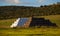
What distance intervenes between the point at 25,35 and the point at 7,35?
3.31 metres

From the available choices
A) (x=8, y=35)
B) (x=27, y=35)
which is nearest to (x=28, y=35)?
(x=27, y=35)

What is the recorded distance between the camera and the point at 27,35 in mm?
38562

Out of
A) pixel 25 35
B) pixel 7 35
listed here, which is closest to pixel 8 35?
pixel 7 35

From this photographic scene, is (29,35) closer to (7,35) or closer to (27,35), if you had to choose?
(27,35)

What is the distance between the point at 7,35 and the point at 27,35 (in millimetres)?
3689

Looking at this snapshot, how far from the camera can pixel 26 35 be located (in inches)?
1517

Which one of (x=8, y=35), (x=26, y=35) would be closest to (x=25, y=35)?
(x=26, y=35)

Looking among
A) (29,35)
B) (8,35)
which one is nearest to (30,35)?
(29,35)

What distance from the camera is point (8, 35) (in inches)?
1503

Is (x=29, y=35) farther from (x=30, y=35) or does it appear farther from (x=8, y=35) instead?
(x=8, y=35)

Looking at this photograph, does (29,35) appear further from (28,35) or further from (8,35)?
(8,35)

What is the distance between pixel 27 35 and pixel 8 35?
11.5 feet

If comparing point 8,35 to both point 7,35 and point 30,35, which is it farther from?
point 30,35

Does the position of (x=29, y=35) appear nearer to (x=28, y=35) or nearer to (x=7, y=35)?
(x=28, y=35)
